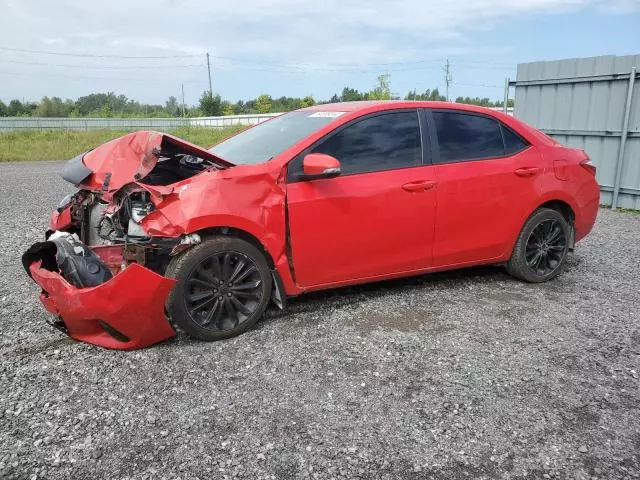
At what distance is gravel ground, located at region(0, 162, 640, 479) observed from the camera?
8.28ft

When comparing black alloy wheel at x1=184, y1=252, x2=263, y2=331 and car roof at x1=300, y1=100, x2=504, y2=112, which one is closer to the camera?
black alloy wheel at x1=184, y1=252, x2=263, y2=331

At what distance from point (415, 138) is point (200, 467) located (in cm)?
303

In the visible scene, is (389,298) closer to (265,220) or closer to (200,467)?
(265,220)

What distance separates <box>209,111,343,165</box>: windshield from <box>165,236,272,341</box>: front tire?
811 millimetres

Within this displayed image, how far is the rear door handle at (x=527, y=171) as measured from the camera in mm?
4730

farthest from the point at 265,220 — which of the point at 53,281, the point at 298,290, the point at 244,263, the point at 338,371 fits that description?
the point at 53,281

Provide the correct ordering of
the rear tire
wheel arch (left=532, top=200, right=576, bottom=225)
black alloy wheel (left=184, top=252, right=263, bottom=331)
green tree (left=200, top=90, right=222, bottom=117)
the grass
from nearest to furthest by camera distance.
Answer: black alloy wheel (left=184, top=252, right=263, bottom=331)
the rear tire
wheel arch (left=532, top=200, right=576, bottom=225)
the grass
green tree (left=200, top=90, right=222, bottom=117)

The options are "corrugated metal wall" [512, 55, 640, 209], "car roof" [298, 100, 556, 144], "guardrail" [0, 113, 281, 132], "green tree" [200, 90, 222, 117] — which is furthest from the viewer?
"green tree" [200, 90, 222, 117]

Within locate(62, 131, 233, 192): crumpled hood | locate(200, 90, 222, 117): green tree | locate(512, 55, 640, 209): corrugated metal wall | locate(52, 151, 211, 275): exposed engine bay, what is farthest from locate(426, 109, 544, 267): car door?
locate(200, 90, 222, 117): green tree

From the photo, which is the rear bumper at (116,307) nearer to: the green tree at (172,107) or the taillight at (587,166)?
the taillight at (587,166)

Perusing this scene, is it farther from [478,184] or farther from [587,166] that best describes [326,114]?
[587,166]

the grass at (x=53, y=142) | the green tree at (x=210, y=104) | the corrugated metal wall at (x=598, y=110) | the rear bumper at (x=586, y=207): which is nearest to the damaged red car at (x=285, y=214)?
the rear bumper at (x=586, y=207)

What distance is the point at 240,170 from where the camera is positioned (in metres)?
3.77

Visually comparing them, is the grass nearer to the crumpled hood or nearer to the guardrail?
the guardrail
